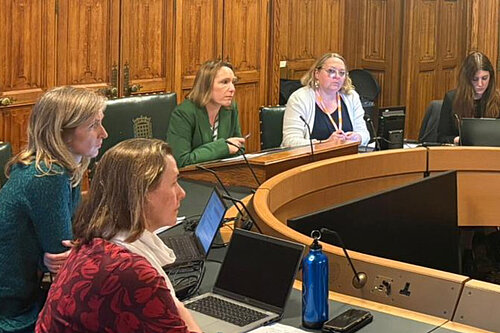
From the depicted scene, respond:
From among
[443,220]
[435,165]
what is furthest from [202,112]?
[443,220]

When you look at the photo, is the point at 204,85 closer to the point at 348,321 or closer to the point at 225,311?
the point at 225,311

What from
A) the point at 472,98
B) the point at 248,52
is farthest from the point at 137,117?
the point at 248,52

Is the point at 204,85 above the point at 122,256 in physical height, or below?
above

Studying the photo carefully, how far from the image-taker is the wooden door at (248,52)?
6.49 meters

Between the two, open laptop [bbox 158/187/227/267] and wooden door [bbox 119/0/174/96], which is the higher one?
wooden door [bbox 119/0/174/96]

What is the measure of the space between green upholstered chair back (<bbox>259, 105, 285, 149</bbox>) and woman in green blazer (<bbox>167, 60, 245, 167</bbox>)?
431 mm

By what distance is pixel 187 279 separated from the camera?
2.68 m

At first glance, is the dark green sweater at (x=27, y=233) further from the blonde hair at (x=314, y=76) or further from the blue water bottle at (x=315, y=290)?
the blonde hair at (x=314, y=76)

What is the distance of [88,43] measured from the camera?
17.8ft

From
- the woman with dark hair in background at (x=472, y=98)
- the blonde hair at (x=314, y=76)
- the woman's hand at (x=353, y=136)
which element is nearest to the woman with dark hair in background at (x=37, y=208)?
the woman's hand at (x=353, y=136)

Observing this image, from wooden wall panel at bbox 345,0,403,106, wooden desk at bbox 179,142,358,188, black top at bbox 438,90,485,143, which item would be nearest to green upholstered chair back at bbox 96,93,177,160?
wooden desk at bbox 179,142,358,188

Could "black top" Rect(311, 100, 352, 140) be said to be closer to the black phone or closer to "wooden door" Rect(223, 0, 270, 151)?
"wooden door" Rect(223, 0, 270, 151)

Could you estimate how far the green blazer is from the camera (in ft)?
14.7

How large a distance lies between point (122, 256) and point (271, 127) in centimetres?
339
